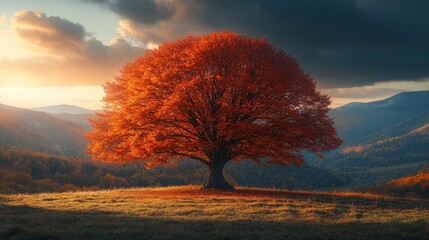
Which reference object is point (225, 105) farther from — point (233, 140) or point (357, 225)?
point (357, 225)

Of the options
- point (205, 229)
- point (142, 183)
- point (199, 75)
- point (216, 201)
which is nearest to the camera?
point (205, 229)

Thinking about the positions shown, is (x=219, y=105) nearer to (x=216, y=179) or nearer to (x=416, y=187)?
(x=216, y=179)

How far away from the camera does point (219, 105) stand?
1465 inches

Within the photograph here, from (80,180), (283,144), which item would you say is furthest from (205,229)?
(80,180)

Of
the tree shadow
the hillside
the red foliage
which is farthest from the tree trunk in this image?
the hillside

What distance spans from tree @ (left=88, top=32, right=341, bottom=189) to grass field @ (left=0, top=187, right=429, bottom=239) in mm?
8785

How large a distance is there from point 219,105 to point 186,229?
818 inches

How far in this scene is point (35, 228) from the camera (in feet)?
59.0

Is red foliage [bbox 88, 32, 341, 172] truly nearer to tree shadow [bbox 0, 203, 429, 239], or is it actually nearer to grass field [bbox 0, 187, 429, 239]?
grass field [bbox 0, 187, 429, 239]

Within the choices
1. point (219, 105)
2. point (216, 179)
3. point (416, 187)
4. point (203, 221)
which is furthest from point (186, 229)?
point (416, 187)

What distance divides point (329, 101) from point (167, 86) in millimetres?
16961

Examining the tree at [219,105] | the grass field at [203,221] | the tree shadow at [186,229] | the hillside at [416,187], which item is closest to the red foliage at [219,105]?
the tree at [219,105]

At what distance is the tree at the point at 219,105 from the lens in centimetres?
3547

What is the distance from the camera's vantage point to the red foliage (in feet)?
116
